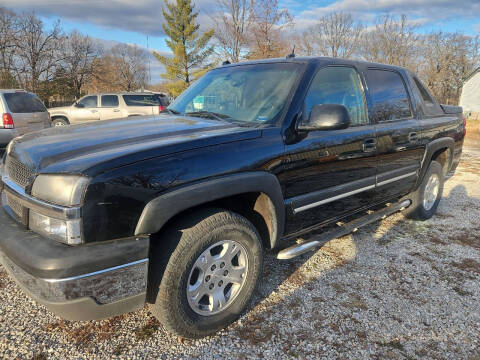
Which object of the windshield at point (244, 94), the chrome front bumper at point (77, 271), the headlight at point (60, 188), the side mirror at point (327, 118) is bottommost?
the chrome front bumper at point (77, 271)

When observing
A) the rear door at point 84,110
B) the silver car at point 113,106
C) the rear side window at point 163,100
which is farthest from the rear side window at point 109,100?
the rear side window at point 163,100

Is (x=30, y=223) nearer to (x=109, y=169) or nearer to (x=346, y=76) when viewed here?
(x=109, y=169)

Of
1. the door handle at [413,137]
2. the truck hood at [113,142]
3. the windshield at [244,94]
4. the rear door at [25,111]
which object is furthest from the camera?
the rear door at [25,111]

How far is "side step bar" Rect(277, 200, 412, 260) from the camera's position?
2.59 meters

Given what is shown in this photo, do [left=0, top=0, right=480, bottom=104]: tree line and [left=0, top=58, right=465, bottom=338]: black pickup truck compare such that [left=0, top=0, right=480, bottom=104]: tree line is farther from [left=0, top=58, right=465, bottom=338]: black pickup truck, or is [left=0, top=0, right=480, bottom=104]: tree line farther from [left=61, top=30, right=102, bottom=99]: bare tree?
[left=0, top=58, right=465, bottom=338]: black pickup truck

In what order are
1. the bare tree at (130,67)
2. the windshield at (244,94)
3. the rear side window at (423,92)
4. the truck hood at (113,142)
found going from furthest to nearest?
the bare tree at (130,67) → the rear side window at (423,92) → the windshield at (244,94) → the truck hood at (113,142)

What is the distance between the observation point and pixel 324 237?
293 cm

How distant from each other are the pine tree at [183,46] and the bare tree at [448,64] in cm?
2704

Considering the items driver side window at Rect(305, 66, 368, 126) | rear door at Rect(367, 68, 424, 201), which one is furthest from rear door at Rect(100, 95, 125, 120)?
driver side window at Rect(305, 66, 368, 126)

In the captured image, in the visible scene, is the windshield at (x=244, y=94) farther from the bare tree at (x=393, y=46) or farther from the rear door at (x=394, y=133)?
the bare tree at (x=393, y=46)

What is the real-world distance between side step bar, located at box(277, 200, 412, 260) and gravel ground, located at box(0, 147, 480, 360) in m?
0.39

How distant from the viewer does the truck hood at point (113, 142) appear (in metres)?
1.78

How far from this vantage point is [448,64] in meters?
42.4

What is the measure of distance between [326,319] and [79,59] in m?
47.7
